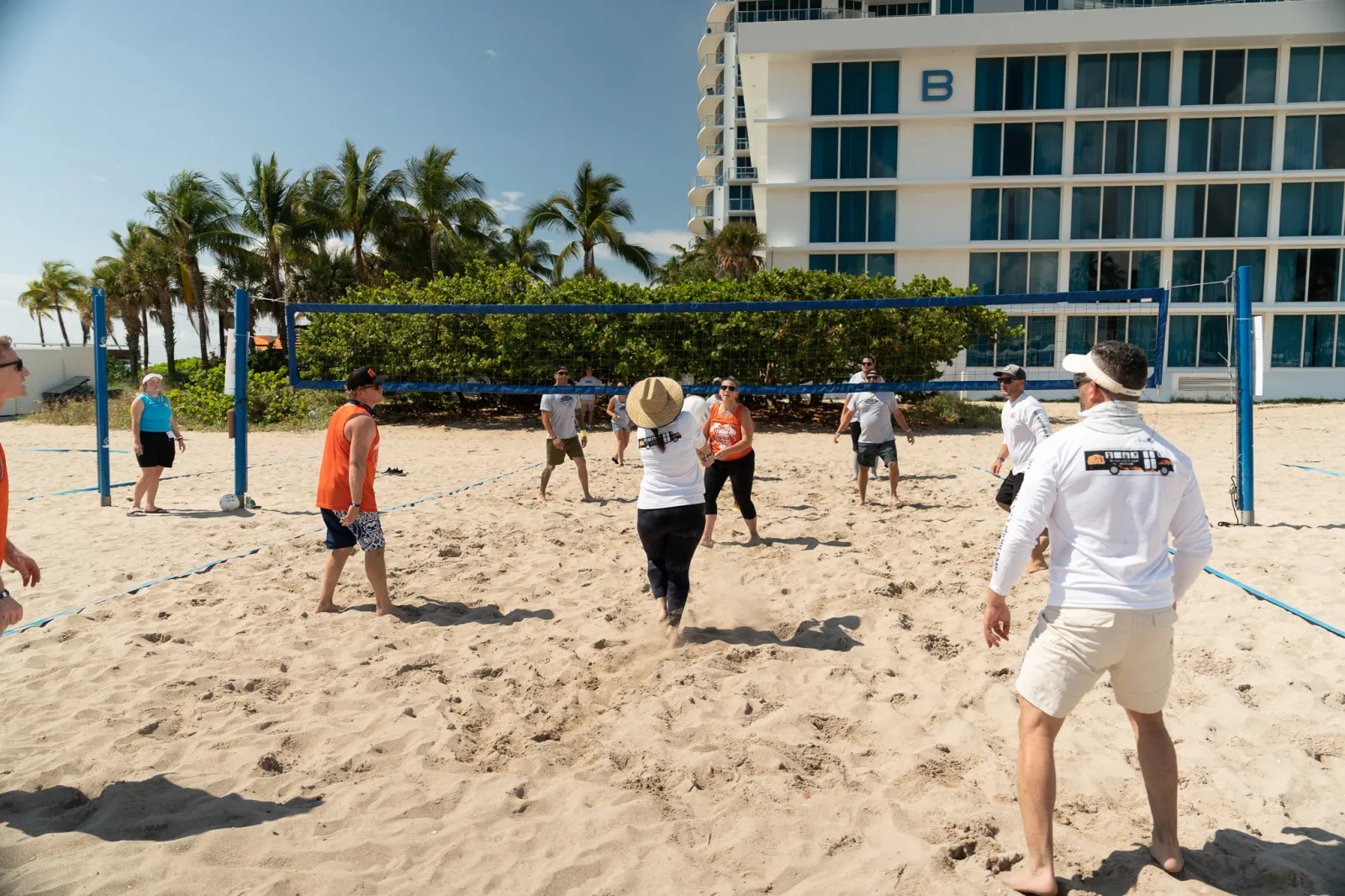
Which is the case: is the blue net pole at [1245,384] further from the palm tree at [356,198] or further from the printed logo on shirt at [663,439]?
the palm tree at [356,198]

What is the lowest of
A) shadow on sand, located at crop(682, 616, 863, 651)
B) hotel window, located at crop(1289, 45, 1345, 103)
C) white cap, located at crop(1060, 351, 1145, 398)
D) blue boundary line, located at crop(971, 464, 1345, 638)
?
shadow on sand, located at crop(682, 616, 863, 651)

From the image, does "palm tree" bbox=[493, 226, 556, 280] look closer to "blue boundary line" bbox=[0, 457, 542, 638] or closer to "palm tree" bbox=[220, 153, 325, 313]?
"palm tree" bbox=[220, 153, 325, 313]

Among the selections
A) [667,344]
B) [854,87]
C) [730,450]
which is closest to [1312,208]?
[854,87]

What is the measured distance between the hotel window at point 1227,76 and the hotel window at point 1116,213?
10.6 ft

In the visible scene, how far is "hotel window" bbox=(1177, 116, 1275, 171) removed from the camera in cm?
2602

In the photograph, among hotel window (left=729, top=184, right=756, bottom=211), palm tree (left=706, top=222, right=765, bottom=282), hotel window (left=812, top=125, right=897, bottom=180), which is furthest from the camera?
hotel window (left=729, top=184, right=756, bottom=211)

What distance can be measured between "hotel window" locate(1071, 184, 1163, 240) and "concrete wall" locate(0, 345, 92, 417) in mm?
32839

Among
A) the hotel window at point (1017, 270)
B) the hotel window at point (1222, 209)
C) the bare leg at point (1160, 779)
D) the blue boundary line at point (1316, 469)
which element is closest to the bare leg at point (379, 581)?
the bare leg at point (1160, 779)

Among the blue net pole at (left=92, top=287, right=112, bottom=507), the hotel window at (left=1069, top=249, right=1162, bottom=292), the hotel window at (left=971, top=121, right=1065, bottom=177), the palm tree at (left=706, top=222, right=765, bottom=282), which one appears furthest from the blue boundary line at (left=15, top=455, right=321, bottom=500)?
the hotel window at (left=1069, top=249, right=1162, bottom=292)

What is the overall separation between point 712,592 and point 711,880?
3.13m

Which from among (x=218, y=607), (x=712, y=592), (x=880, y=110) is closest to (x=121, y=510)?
(x=218, y=607)

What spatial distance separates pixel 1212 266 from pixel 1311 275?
2.98 metres

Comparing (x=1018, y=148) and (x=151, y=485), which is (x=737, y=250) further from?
(x=151, y=485)

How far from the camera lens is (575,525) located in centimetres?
796
